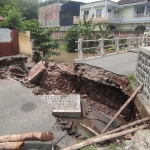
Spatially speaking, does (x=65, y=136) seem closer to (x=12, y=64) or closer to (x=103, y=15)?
(x=12, y=64)

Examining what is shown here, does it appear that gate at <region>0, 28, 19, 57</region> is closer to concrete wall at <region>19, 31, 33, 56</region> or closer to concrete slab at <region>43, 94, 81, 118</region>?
concrete wall at <region>19, 31, 33, 56</region>

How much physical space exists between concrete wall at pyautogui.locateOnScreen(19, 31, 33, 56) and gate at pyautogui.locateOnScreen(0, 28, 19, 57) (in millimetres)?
295

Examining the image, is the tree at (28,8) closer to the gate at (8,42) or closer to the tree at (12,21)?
the tree at (12,21)

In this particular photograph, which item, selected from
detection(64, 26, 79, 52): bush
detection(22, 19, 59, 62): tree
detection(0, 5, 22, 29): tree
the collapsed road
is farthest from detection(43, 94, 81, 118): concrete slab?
detection(64, 26, 79, 52): bush

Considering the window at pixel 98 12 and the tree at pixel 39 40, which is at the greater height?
the window at pixel 98 12

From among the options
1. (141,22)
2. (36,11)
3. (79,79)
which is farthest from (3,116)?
(36,11)

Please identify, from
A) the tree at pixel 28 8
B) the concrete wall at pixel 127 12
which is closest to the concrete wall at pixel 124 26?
the concrete wall at pixel 127 12

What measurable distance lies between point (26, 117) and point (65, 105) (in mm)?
1878

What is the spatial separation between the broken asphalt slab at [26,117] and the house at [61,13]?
93.4 ft

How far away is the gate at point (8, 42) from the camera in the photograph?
10.1m

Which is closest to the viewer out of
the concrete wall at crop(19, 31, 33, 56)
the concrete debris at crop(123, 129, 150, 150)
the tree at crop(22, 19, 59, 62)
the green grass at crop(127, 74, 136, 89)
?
the concrete debris at crop(123, 129, 150, 150)

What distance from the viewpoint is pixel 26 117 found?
4.45 meters

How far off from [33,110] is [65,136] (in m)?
1.64

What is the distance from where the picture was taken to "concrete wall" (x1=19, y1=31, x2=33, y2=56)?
10641 millimetres
